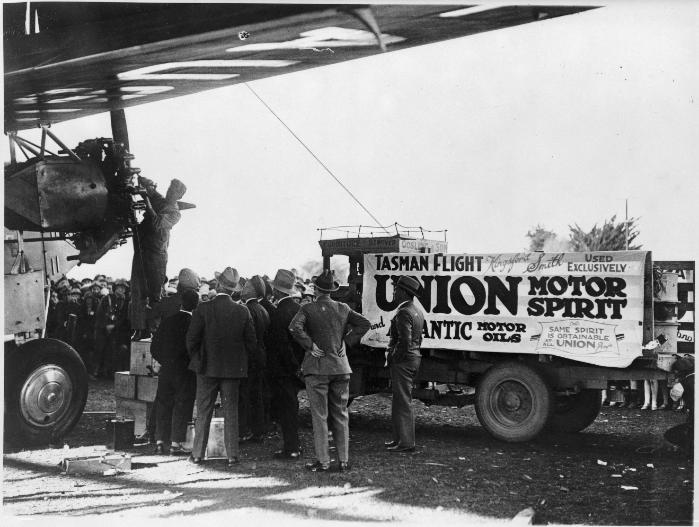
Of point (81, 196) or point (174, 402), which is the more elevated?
point (81, 196)

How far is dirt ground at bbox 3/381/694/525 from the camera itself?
6.81 meters

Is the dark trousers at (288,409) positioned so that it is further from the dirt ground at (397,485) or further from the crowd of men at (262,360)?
the dirt ground at (397,485)

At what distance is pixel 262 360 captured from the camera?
873 centimetres

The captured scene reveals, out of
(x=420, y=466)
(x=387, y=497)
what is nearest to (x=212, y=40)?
(x=387, y=497)

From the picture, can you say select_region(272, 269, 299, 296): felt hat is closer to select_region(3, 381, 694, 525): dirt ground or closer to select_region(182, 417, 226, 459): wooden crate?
select_region(182, 417, 226, 459): wooden crate

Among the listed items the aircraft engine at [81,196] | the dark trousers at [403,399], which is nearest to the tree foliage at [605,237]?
the dark trousers at [403,399]

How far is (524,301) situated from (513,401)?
1.15 m

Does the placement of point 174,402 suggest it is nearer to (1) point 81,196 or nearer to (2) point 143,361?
(2) point 143,361

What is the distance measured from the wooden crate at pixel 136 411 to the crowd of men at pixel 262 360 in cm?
20

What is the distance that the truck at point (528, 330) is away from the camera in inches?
357

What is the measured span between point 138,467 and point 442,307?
3929mm

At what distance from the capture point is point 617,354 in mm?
9070

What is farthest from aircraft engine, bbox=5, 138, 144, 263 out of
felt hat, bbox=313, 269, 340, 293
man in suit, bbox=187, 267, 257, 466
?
felt hat, bbox=313, 269, 340, 293

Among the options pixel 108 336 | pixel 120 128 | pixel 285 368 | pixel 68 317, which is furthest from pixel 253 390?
pixel 68 317
